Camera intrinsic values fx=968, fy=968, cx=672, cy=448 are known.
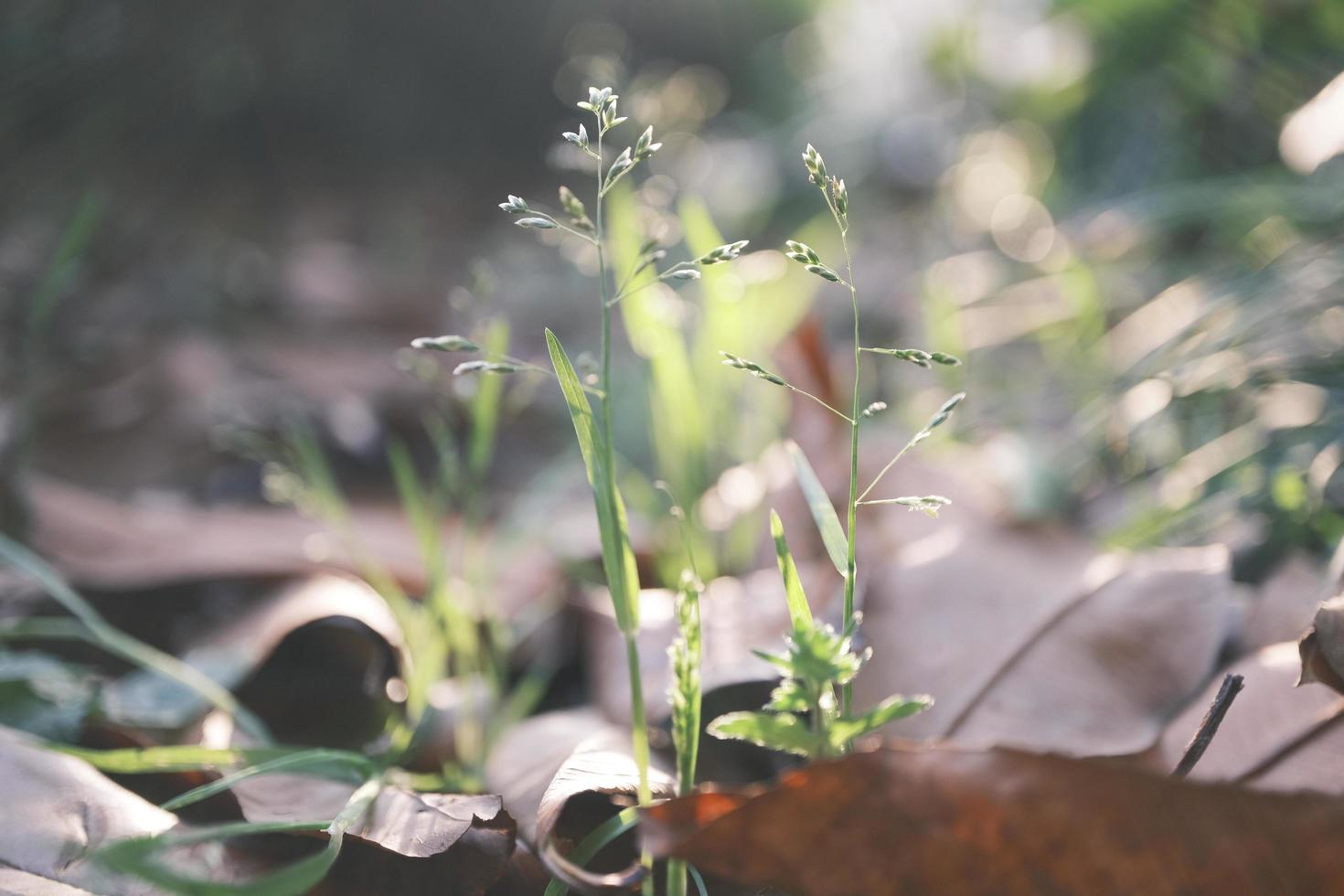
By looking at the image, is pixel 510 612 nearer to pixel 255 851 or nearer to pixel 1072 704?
pixel 255 851

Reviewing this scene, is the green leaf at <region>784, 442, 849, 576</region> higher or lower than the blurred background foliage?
lower

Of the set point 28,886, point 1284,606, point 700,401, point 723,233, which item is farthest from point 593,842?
point 723,233

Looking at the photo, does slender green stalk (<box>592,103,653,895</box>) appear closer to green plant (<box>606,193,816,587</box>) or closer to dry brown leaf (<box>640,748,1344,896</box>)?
dry brown leaf (<box>640,748,1344,896</box>)

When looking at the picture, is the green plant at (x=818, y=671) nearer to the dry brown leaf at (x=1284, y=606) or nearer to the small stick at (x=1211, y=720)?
the small stick at (x=1211, y=720)

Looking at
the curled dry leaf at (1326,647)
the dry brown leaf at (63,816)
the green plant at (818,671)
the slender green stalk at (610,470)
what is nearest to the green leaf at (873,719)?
the green plant at (818,671)

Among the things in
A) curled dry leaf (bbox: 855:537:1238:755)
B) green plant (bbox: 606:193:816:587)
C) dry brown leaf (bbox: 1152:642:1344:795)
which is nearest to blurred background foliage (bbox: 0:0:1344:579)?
green plant (bbox: 606:193:816:587)

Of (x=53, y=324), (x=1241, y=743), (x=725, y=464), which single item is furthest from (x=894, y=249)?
(x=1241, y=743)
